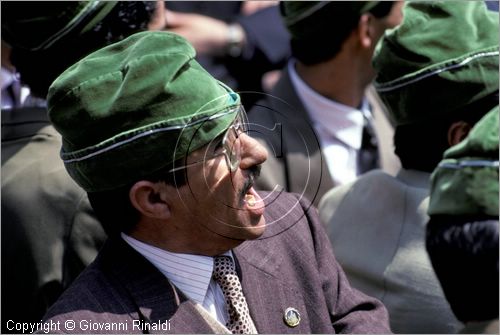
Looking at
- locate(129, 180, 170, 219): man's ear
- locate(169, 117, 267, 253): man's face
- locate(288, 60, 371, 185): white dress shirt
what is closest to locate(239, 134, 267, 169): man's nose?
locate(169, 117, 267, 253): man's face

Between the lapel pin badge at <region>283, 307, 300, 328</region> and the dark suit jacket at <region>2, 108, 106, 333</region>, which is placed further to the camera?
the dark suit jacket at <region>2, 108, 106, 333</region>

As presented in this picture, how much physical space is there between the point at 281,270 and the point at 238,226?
0.25 m

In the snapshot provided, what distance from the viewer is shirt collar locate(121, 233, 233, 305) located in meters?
2.99

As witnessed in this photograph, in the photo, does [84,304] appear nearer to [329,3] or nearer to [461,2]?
[461,2]

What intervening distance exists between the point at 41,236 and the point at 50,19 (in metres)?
0.72

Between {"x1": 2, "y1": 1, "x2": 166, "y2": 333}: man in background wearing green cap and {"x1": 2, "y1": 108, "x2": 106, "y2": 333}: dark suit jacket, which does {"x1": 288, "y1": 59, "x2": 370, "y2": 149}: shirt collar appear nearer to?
{"x1": 2, "y1": 1, "x2": 166, "y2": 333}: man in background wearing green cap

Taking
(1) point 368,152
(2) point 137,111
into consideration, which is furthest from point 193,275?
(1) point 368,152

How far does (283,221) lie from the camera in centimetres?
328

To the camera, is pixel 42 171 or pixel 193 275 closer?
pixel 193 275

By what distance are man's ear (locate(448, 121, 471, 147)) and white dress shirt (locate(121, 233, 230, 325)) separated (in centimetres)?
97

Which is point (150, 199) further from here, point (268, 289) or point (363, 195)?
point (363, 195)

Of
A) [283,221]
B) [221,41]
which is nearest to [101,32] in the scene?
[283,221]

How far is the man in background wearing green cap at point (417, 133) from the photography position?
11.5 ft

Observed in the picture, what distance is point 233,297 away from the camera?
9.91 feet
